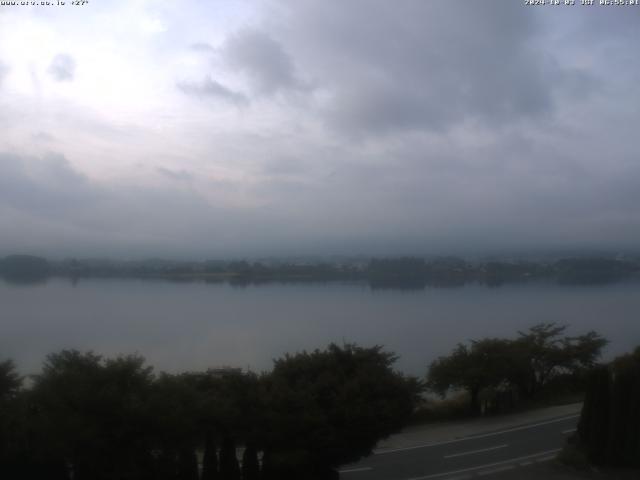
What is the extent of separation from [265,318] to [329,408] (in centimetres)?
2645

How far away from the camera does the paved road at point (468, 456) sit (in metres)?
11.8

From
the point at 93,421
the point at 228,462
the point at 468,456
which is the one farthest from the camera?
the point at 468,456

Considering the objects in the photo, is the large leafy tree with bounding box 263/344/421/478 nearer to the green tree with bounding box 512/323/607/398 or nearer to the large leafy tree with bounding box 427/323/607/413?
the large leafy tree with bounding box 427/323/607/413

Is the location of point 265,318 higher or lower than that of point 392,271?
lower

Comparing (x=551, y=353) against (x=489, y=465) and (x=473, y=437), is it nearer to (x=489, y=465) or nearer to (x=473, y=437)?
(x=473, y=437)

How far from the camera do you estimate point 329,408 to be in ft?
33.0

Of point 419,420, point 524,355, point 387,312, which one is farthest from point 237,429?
point 387,312

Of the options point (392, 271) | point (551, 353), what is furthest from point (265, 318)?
point (392, 271)

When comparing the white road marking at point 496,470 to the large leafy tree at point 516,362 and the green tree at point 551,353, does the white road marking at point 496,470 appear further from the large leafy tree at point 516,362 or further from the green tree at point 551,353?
the green tree at point 551,353

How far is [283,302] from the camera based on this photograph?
→ 4397cm

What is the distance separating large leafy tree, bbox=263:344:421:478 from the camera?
964cm

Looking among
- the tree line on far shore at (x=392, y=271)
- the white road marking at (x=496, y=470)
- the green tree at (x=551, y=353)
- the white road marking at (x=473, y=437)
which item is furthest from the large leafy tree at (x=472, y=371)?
the tree line on far shore at (x=392, y=271)

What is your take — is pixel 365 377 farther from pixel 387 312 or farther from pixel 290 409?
pixel 387 312

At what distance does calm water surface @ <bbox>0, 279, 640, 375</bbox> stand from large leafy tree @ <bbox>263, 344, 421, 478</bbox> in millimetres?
8561
